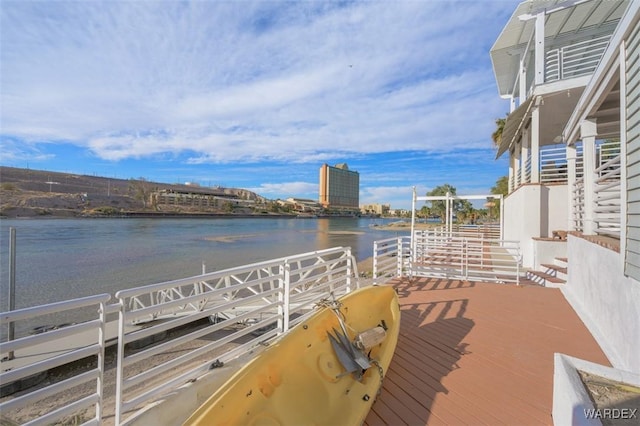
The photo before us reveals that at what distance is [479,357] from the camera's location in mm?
2939

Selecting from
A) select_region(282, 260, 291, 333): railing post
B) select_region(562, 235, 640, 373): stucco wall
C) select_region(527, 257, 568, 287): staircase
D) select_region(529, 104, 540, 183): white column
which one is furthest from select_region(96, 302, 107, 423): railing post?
select_region(529, 104, 540, 183): white column

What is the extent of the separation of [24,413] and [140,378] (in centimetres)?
453

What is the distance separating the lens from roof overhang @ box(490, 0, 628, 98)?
318 inches

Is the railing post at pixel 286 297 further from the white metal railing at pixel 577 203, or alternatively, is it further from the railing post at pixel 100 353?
the white metal railing at pixel 577 203

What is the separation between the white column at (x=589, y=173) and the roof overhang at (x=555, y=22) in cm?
564

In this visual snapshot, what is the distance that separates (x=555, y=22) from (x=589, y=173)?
7.99m

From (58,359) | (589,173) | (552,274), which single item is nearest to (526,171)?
(552,274)

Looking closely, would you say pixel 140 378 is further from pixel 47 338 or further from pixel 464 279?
pixel 464 279

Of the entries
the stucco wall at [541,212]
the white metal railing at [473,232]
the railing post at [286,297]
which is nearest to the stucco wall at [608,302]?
the railing post at [286,297]

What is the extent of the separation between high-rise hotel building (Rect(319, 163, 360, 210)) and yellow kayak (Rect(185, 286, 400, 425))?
131 m

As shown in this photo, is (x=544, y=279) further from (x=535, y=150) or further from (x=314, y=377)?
(x=314, y=377)

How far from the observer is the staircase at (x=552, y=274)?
19.0 feet

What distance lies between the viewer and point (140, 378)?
73.4 inches

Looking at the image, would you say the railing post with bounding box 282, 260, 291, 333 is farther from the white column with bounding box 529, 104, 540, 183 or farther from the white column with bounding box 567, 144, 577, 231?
the white column with bounding box 529, 104, 540, 183
